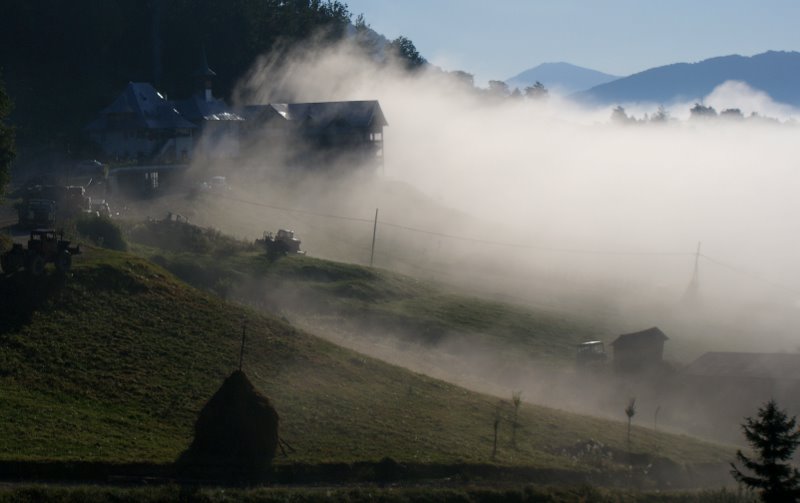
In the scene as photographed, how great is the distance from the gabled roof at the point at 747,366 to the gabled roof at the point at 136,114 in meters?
62.1

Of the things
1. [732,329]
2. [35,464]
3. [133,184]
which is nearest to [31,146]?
[133,184]

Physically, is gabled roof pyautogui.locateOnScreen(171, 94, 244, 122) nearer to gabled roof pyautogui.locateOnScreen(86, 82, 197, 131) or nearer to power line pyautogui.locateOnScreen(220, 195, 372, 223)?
gabled roof pyautogui.locateOnScreen(86, 82, 197, 131)

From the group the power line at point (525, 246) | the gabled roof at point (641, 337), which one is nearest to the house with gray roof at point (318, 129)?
the power line at point (525, 246)

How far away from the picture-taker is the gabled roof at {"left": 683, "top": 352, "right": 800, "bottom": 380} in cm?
5959

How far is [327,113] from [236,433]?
297 feet

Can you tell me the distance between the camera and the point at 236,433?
32938 mm

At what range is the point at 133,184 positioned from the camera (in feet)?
294

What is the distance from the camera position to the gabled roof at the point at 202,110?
110312 millimetres

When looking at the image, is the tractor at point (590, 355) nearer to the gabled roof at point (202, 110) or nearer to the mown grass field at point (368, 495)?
the mown grass field at point (368, 495)

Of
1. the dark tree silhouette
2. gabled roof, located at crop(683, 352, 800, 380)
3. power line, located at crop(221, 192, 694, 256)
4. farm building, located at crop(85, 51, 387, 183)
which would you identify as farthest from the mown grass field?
farm building, located at crop(85, 51, 387, 183)

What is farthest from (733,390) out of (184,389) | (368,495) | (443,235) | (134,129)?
(134,129)

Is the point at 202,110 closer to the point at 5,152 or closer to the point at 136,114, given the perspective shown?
the point at 136,114

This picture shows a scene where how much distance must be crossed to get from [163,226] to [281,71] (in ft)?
253

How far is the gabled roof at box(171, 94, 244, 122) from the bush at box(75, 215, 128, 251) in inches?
1884
